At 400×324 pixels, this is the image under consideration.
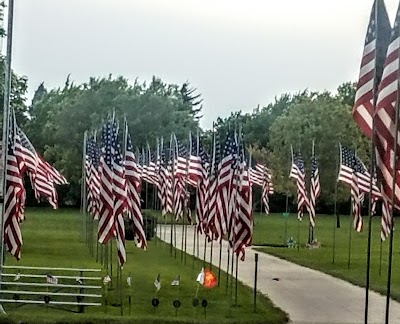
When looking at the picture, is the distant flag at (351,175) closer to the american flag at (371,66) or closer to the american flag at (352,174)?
the american flag at (352,174)

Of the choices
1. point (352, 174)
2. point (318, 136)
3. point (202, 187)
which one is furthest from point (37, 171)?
point (318, 136)

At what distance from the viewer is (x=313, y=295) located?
72.8 ft

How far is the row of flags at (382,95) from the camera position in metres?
10.8

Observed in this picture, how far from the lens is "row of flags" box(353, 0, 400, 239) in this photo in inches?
424

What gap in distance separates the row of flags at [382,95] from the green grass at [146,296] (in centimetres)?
610

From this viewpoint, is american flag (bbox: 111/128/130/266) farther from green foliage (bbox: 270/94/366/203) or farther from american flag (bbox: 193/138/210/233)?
green foliage (bbox: 270/94/366/203)

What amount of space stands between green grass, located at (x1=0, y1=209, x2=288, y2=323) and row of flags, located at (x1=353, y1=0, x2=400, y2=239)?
20.0ft

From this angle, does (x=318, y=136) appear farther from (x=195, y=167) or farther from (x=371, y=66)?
(x=371, y=66)

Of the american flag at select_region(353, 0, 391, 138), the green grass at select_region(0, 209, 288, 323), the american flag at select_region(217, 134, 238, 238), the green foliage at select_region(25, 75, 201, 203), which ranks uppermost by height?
the green foliage at select_region(25, 75, 201, 203)

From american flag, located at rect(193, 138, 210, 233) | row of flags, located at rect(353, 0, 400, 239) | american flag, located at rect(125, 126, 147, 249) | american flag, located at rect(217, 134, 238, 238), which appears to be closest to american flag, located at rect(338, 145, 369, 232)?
american flag, located at rect(193, 138, 210, 233)

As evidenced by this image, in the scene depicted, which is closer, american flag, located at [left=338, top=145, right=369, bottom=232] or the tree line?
american flag, located at [left=338, top=145, right=369, bottom=232]

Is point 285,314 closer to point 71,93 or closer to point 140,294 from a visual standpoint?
point 140,294

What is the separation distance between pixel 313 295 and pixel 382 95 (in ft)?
39.4

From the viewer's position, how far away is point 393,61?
10812 millimetres
